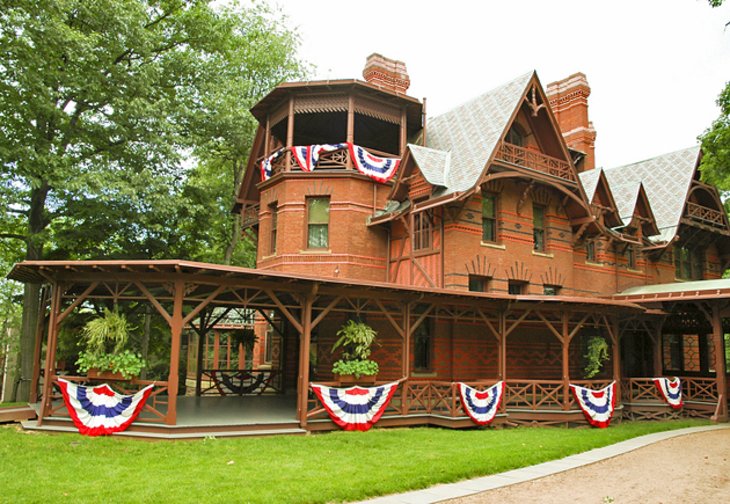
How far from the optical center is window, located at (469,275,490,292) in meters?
19.0

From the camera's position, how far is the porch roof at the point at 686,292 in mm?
18406

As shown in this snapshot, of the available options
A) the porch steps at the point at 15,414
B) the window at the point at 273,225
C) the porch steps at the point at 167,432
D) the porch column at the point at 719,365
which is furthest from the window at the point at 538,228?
the porch steps at the point at 15,414

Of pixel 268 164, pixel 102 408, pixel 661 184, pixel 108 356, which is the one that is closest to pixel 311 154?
pixel 268 164

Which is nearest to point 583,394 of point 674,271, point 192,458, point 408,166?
point 408,166

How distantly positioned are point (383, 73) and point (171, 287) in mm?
14134

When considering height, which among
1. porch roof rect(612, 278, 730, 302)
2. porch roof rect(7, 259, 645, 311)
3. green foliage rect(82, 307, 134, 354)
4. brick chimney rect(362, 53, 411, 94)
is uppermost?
brick chimney rect(362, 53, 411, 94)

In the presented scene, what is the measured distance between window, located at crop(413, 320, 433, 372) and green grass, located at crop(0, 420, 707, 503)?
4.79 metres

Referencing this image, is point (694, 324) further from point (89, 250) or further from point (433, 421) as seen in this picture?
point (89, 250)

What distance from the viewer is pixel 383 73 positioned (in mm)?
23344

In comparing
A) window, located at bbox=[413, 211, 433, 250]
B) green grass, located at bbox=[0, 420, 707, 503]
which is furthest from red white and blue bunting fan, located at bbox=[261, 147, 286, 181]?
green grass, located at bbox=[0, 420, 707, 503]

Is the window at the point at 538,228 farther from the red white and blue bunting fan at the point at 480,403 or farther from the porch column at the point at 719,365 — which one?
the red white and blue bunting fan at the point at 480,403

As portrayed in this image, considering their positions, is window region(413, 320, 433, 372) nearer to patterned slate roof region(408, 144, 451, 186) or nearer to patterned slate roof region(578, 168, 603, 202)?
patterned slate roof region(408, 144, 451, 186)

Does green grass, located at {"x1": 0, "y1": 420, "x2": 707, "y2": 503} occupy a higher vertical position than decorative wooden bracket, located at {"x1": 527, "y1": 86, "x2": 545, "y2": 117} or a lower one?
lower

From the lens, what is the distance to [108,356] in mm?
12578
